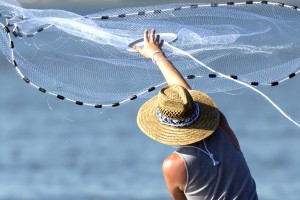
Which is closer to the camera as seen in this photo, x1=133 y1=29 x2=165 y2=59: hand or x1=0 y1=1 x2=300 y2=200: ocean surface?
x1=133 y1=29 x2=165 y2=59: hand

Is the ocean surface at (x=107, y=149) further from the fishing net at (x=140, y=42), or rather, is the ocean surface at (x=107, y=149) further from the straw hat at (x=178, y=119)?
the straw hat at (x=178, y=119)

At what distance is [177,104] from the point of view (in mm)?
3639

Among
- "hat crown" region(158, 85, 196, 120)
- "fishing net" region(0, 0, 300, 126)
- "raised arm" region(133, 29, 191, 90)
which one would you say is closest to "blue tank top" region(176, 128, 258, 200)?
"hat crown" region(158, 85, 196, 120)

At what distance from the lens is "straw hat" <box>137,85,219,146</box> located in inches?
143

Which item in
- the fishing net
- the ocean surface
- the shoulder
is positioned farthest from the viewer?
the ocean surface

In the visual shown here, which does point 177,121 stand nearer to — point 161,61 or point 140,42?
point 161,61

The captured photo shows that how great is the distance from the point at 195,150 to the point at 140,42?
1.38m

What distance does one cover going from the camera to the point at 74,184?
7.74 metres

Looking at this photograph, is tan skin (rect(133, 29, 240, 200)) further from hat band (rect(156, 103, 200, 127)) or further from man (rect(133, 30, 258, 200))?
hat band (rect(156, 103, 200, 127))

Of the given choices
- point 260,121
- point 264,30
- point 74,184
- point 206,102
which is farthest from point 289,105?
point 206,102

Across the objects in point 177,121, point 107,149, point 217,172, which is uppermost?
point 177,121

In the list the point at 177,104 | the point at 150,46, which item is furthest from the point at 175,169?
the point at 150,46

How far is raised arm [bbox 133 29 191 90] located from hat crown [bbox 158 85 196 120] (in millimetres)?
299

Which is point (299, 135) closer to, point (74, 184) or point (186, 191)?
point (74, 184)
